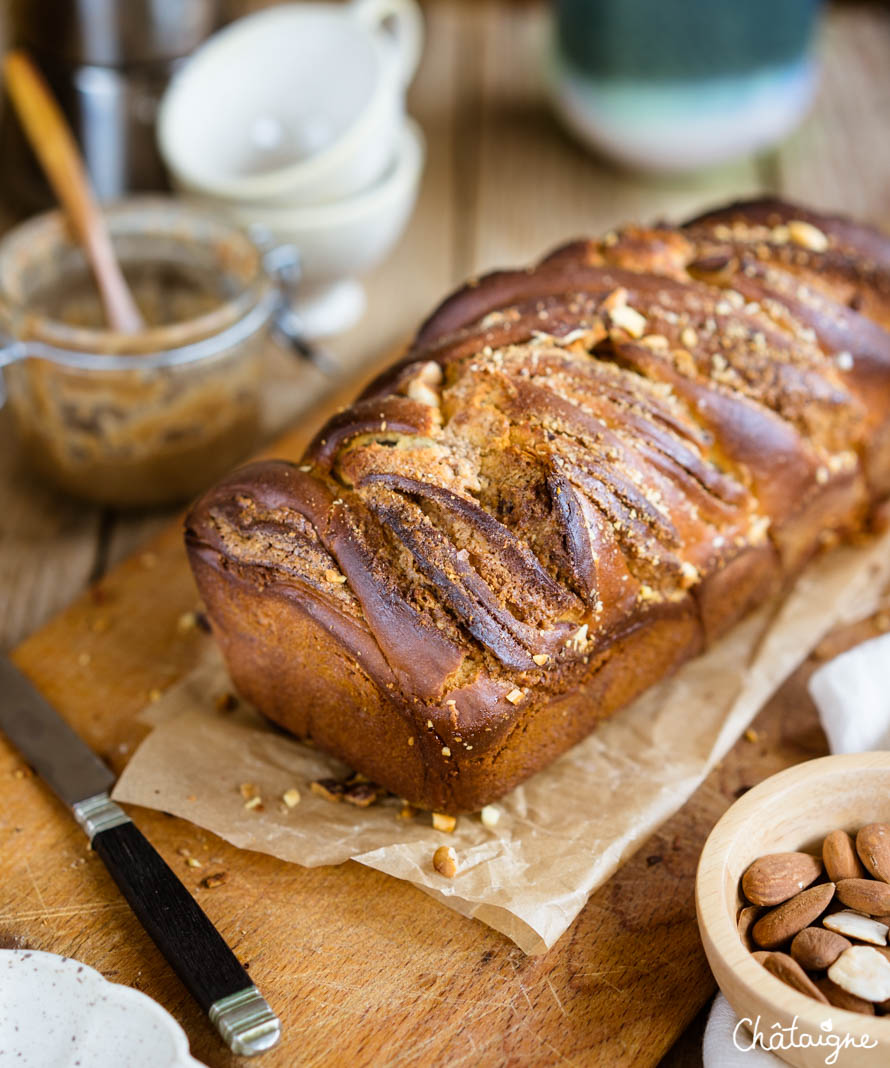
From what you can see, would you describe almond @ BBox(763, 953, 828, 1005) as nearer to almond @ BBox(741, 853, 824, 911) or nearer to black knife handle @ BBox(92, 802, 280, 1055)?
almond @ BBox(741, 853, 824, 911)

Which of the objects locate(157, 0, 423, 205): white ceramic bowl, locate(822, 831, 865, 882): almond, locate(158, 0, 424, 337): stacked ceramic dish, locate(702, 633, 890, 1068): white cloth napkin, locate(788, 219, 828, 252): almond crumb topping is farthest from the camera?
locate(157, 0, 423, 205): white ceramic bowl

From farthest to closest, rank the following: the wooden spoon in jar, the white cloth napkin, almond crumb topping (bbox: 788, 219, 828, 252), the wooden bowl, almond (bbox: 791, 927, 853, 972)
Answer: the wooden spoon in jar < almond crumb topping (bbox: 788, 219, 828, 252) < the white cloth napkin < almond (bbox: 791, 927, 853, 972) < the wooden bowl

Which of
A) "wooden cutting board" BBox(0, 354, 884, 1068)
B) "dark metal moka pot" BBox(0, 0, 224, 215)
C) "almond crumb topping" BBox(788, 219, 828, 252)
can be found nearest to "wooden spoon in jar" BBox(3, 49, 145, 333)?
"dark metal moka pot" BBox(0, 0, 224, 215)

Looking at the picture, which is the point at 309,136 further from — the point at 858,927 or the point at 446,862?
the point at 858,927

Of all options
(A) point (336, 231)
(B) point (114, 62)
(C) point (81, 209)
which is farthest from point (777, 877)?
(B) point (114, 62)

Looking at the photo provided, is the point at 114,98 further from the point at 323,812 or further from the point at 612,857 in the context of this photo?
the point at 612,857

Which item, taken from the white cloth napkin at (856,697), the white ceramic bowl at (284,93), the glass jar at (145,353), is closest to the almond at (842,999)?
the white cloth napkin at (856,697)

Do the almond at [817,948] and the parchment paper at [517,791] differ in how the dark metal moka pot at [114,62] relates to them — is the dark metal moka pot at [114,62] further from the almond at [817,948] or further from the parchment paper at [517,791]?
the almond at [817,948]
